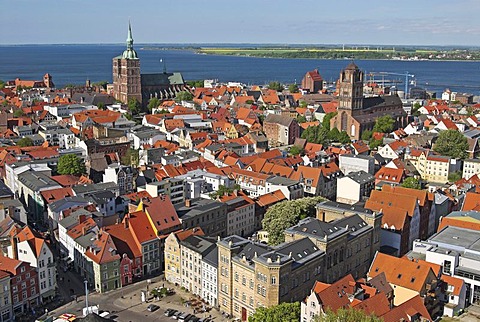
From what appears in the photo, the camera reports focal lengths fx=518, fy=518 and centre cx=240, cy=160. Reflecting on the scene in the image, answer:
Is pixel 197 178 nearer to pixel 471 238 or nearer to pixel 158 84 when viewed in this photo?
pixel 471 238

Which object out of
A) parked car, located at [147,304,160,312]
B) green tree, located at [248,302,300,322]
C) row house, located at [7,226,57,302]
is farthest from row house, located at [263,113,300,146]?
green tree, located at [248,302,300,322]

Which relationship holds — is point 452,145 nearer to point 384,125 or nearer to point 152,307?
point 384,125

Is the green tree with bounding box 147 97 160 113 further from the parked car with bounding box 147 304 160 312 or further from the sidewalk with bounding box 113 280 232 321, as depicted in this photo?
the parked car with bounding box 147 304 160 312

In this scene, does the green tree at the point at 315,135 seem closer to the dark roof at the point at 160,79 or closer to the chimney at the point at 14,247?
the chimney at the point at 14,247

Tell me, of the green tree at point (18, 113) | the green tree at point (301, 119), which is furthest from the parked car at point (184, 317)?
the green tree at point (18, 113)

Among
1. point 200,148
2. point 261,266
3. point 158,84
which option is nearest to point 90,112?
point 200,148

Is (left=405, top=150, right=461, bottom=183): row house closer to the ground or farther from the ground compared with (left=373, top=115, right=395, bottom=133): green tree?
closer to the ground
